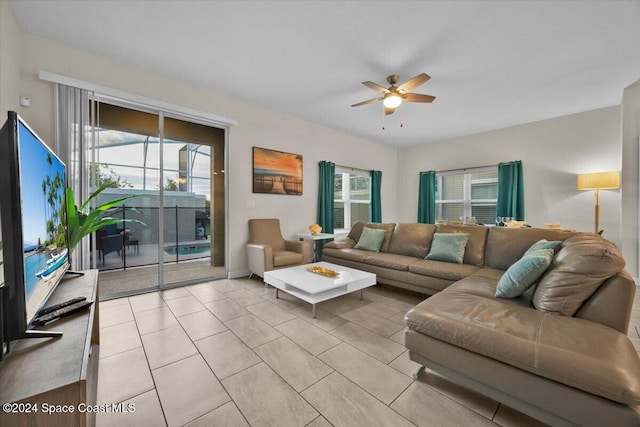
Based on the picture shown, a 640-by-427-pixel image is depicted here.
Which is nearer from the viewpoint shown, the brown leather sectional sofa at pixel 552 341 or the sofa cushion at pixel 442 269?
the brown leather sectional sofa at pixel 552 341

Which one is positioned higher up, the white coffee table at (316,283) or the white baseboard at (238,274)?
the white coffee table at (316,283)

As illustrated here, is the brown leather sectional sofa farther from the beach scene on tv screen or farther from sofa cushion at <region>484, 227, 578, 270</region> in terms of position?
the beach scene on tv screen

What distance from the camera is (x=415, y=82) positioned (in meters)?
2.74

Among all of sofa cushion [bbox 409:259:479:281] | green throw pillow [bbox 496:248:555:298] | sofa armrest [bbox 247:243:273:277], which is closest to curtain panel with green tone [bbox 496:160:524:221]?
sofa cushion [bbox 409:259:479:281]

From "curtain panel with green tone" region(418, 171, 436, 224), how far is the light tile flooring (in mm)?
3625

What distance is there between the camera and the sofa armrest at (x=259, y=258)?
344 centimetres

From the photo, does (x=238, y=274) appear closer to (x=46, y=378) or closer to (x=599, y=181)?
(x=46, y=378)

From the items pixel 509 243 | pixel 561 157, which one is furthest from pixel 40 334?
pixel 561 157

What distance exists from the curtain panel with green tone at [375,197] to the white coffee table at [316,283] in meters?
3.29

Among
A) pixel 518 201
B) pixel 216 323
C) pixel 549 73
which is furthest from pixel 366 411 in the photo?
pixel 518 201

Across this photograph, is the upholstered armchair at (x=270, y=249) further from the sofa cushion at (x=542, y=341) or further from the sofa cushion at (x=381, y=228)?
the sofa cushion at (x=542, y=341)

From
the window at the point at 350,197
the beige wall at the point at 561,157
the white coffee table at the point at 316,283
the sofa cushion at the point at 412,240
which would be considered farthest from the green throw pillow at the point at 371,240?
the beige wall at the point at 561,157

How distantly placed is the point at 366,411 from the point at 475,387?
62 centimetres

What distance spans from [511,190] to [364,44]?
4162 millimetres
